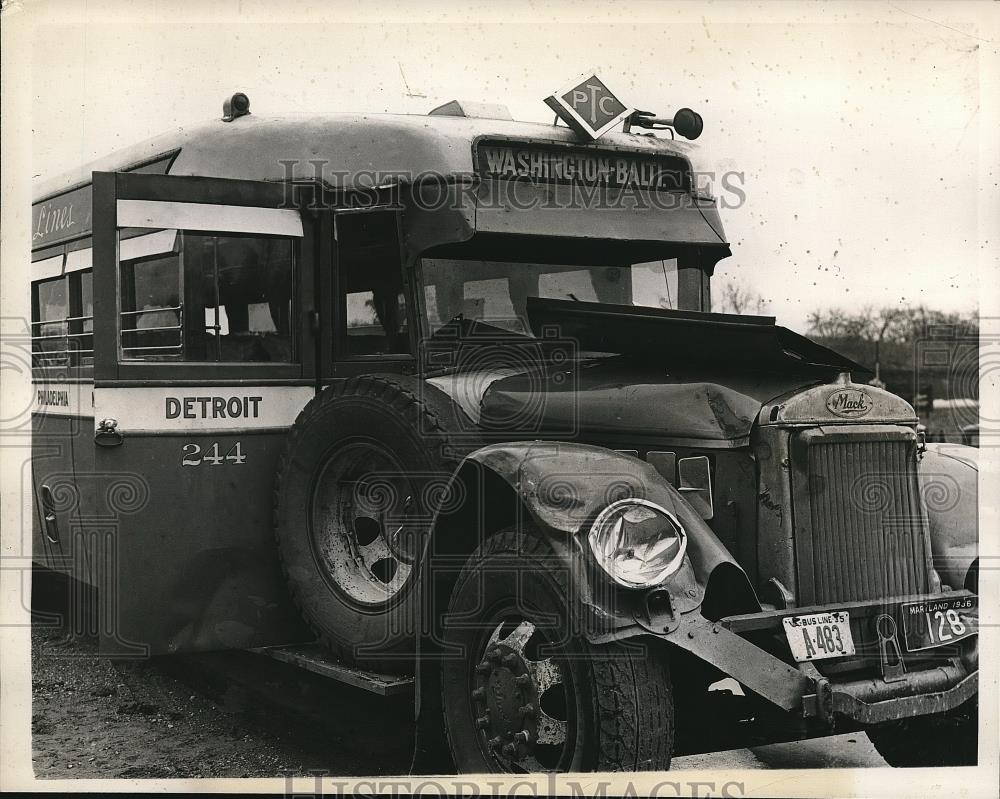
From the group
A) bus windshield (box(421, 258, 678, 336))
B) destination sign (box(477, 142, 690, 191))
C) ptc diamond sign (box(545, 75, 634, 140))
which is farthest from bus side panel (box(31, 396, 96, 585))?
ptc diamond sign (box(545, 75, 634, 140))

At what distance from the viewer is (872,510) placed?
419 centimetres

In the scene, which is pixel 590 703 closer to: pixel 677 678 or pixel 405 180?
pixel 677 678

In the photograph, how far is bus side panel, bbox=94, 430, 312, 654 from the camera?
5.11m

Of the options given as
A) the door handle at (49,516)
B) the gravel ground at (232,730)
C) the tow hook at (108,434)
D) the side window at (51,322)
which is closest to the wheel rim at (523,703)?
the gravel ground at (232,730)

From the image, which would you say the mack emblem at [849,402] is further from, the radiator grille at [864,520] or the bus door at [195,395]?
the bus door at [195,395]

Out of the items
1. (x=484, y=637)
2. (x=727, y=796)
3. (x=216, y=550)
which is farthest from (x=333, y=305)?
(x=727, y=796)

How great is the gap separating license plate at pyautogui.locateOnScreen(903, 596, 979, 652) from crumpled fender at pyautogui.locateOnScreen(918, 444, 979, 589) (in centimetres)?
31

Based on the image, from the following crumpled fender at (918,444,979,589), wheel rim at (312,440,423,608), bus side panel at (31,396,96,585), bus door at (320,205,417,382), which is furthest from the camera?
bus side panel at (31,396,96,585)

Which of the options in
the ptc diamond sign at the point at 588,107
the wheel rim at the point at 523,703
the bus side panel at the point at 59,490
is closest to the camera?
the wheel rim at the point at 523,703

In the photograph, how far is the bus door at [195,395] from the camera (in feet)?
16.7

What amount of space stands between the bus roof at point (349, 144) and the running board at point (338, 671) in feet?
7.15

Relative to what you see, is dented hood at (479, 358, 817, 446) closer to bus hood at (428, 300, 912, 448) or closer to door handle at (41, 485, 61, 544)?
bus hood at (428, 300, 912, 448)

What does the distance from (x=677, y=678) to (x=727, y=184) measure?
275cm

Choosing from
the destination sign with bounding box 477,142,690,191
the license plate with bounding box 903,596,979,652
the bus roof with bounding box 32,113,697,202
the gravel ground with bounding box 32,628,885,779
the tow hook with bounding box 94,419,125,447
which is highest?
the bus roof with bounding box 32,113,697,202
